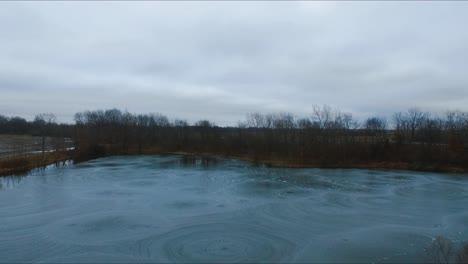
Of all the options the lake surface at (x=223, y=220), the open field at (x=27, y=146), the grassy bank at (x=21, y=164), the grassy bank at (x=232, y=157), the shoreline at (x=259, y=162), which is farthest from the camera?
the open field at (x=27, y=146)

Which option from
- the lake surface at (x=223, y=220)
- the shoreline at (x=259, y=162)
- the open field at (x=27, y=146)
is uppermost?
the open field at (x=27, y=146)

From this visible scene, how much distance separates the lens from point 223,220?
1141 centimetres

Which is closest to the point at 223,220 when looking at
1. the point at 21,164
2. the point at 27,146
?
the point at 21,164

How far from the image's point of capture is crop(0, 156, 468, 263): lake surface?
28.0 ft

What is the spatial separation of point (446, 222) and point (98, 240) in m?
10.6

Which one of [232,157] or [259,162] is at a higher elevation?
[232,157]

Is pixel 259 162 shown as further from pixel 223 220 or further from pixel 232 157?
pixel 223 220

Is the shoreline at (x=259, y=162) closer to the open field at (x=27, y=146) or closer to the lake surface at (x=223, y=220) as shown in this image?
the open field at (x=27, y=146)

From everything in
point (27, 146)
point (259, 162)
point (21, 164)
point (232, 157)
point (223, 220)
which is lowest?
point (223, 220)

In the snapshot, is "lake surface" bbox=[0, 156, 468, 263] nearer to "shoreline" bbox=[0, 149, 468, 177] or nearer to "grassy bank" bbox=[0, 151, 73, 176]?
"grassy bank" bbox=[0, 151, 73, 176]

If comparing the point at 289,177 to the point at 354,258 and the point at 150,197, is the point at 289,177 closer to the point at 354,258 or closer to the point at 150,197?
the point at 150,197

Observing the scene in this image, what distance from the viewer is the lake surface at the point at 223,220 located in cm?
853

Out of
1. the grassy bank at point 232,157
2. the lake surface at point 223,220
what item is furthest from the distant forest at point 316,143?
the lake surface at point 223,220

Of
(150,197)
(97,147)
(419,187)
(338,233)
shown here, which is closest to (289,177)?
(419,187)
